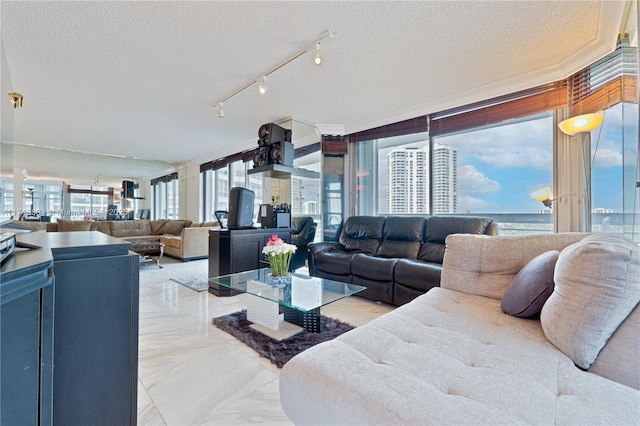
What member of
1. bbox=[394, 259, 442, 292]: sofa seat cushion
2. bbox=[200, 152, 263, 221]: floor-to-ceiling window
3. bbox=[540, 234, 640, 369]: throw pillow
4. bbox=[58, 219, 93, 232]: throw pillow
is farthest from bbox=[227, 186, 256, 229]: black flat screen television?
bbox=[58, 219, 93, 232]: throw pillow

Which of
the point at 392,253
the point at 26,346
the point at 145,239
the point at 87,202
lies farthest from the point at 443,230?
the point at 87,202

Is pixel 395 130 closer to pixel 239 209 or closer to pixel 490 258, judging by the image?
pixel 239 209

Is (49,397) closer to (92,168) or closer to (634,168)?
(634,168)

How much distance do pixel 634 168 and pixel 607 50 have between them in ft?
5.14

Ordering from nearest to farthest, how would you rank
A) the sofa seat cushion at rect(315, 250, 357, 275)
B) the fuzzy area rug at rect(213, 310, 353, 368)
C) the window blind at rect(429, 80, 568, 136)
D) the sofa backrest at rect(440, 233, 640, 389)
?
the sofa backrest at rect(440, 233, 640, 389) < the fuzzy area rug at rect(213, 310, 353, 368) < the window blind at rect(429, 80, 568, 136) < the sofa seat cushion at rect(315, 250, 357, 275)

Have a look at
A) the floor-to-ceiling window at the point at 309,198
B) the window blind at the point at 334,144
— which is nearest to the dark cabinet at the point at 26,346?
the floor-to-ceiling window at the point at 309,198

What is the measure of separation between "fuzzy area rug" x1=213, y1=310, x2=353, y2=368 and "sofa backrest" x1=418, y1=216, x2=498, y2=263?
1.32m

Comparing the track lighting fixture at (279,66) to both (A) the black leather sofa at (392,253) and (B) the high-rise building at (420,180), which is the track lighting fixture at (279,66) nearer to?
(A) the black leather sofa at (392,253)

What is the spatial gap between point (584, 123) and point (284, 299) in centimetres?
282

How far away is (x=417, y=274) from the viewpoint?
8.44 ft

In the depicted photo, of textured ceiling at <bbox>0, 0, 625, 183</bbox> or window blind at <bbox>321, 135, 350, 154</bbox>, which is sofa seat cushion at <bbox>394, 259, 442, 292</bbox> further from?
window blind at <bbox>321, 135, 350, 154</bbox>

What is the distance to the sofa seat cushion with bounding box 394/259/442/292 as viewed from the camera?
2.48m

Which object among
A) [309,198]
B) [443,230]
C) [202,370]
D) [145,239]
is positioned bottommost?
[202,370]

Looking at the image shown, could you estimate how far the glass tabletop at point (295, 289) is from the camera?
1.96 meters
